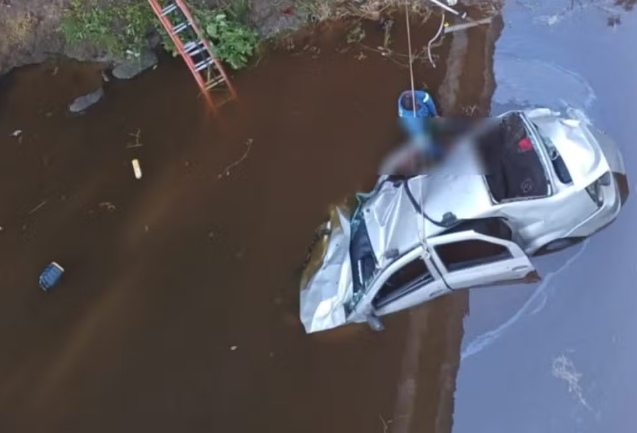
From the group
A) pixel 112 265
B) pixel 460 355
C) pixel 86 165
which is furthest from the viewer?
pixel 86 165

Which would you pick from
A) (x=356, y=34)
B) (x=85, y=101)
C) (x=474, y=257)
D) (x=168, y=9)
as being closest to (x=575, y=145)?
(x=474, y=257)

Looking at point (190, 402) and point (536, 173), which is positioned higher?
point (536, 173)

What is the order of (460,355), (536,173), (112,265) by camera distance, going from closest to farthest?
(536,173) → (460,355) → (112,265)

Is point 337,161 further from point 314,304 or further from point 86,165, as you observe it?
point 86,165

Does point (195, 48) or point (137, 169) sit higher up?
point (195, 48)

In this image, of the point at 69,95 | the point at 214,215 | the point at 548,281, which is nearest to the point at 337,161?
the point at 214,215

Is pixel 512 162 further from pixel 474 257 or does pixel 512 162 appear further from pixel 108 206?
pixel 108 206

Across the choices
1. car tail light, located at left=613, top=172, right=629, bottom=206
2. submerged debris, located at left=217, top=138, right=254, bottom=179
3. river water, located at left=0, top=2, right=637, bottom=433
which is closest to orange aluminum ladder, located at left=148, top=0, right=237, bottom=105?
river water, located at left=0, top=2, right=637, bottom=433

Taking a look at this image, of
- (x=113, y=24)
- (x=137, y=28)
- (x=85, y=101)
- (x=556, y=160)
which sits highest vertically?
(x=113, y=24)
